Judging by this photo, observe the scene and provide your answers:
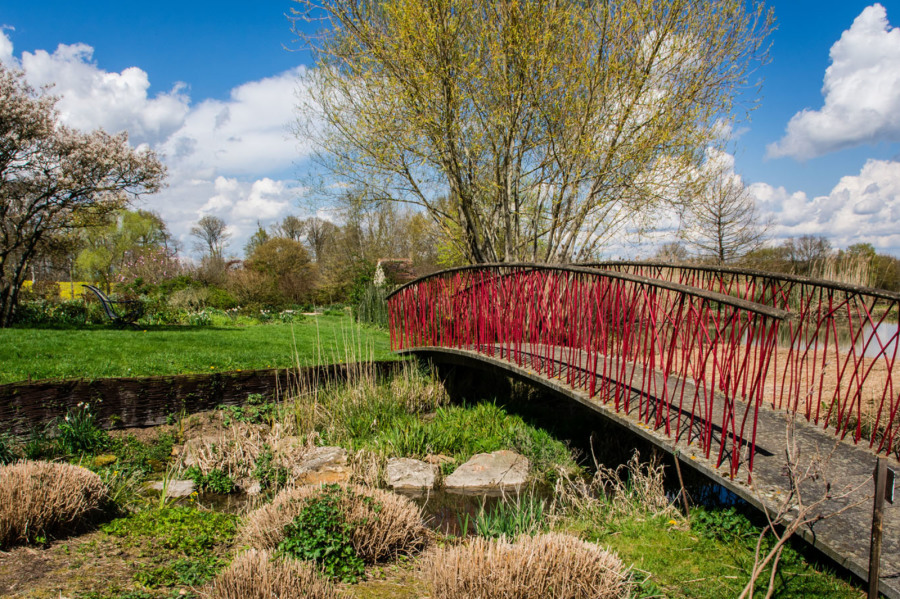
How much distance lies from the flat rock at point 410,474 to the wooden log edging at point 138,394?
1.88 metres

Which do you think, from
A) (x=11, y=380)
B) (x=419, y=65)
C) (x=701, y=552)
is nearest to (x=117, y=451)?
(x=11, y=380)

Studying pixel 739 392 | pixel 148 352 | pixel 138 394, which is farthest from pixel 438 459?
pixel 148 352

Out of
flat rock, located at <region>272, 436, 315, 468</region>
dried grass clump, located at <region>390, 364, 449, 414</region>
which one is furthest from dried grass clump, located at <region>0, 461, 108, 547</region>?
dried grass clump, located at <region>390, 364, 449, 414</region>

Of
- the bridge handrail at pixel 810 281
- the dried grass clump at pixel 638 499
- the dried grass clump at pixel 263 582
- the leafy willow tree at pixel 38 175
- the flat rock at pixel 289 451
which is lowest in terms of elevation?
the flat rock at pixel 289 451

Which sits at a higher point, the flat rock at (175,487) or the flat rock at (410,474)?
the flat rock at (175,487)

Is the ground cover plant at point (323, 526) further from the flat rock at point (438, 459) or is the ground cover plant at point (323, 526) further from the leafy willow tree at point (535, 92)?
the leafy willow tree at point (535, 92)

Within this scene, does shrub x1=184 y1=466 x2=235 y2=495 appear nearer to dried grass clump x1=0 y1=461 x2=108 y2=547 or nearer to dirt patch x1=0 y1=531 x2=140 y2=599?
dried grass clump x1=0 y1=461 x2=108 y2=547

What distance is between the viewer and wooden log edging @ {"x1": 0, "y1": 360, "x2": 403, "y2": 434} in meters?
6.39

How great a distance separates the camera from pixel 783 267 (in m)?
21.3

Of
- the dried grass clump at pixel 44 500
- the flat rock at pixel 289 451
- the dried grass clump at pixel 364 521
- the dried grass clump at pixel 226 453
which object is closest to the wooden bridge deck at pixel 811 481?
the dried grass clump at pixel 364 521

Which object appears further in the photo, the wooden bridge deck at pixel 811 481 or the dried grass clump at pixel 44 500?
the dried grass clump at pixel 44 500

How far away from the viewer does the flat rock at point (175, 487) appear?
5722mm

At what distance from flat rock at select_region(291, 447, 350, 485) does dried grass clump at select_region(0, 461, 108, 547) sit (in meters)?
1.93

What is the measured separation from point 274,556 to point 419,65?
7425 millimetres
